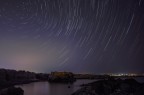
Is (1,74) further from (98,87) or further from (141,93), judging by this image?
(141,93)

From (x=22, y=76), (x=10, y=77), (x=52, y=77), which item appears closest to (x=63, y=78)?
(x=52, y=77)

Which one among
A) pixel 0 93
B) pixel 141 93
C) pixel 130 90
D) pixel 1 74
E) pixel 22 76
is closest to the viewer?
pixel 141 93

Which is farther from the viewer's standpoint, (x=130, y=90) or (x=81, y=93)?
(x=130, y=90)

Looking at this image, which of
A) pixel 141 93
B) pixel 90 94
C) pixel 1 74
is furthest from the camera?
pixel 1 74

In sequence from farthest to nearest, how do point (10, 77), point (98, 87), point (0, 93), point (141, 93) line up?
point (10, 77)
point (98, 87)
point (0, 93)
point (141, 93)

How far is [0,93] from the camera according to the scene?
36250mm

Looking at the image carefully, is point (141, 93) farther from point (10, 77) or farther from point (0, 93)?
point (10, 77)

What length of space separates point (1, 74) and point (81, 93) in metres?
72.2

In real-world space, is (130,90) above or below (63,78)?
below

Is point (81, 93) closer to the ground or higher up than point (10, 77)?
closer to the ground

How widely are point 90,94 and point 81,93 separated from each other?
1.53 meters

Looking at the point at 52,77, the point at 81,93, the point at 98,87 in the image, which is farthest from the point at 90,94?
the point at 52,77

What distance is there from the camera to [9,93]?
37.5 m

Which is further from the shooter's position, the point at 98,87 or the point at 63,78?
the point at 63,78
